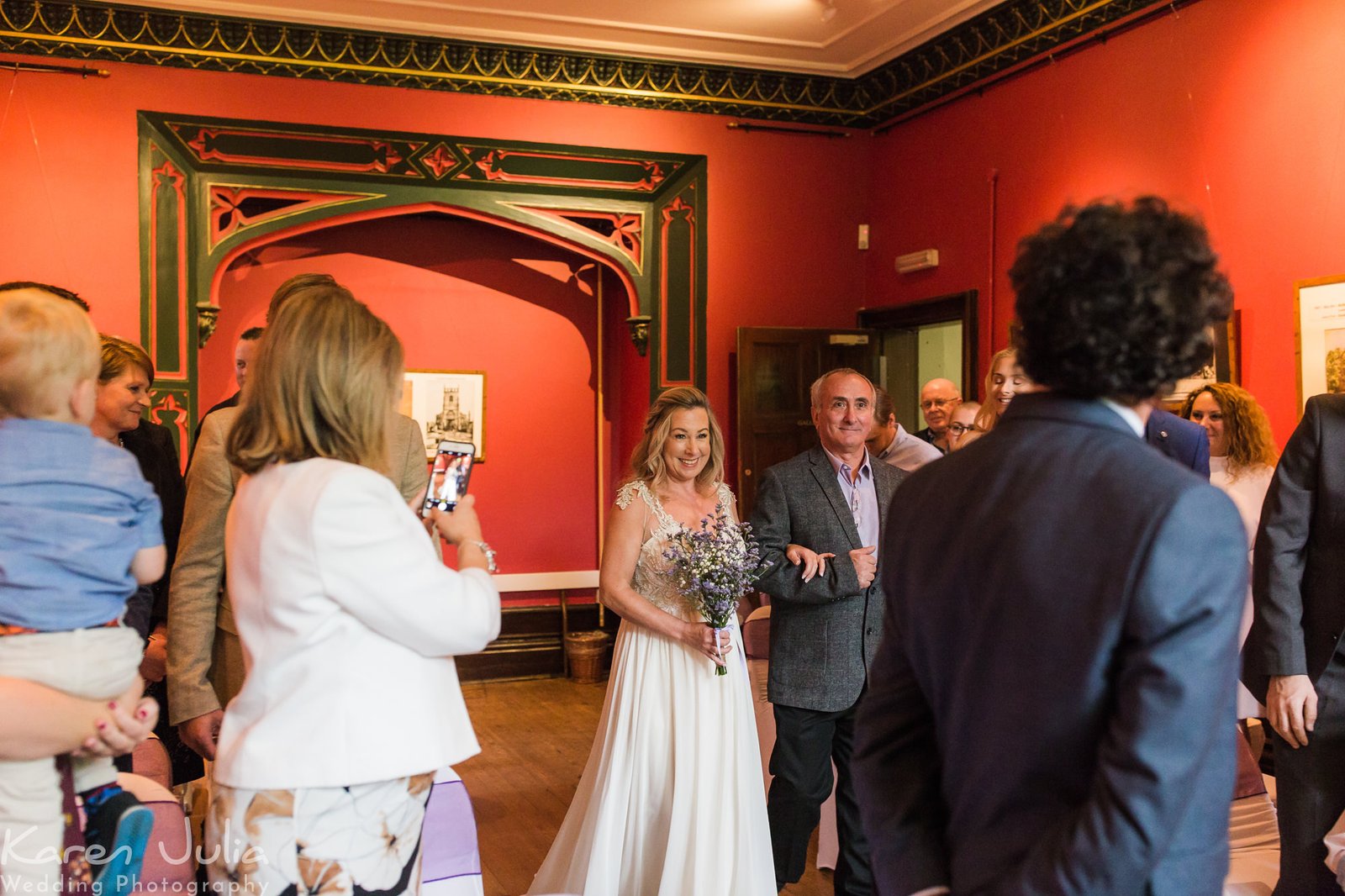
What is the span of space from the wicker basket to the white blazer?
20.2ft

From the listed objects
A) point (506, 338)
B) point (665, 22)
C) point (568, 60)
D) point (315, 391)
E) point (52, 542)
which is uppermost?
point (665, 22)

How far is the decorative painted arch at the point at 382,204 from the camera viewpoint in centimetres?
675

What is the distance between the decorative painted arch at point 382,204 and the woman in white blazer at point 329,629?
212 inches

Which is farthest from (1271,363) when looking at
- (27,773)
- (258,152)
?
(258,152)

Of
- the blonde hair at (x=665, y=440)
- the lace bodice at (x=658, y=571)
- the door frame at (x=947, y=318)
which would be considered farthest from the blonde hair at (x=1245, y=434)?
the lace bodice at (x=658, y=571)

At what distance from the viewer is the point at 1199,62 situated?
5.58m

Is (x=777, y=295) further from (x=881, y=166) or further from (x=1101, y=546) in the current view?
(x=1101, y=546)

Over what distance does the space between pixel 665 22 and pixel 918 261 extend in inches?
90.3

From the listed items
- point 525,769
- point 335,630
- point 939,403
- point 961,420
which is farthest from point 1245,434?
point 335,630

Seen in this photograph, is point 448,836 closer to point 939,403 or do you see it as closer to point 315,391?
point 315,391

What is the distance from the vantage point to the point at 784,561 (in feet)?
12.0

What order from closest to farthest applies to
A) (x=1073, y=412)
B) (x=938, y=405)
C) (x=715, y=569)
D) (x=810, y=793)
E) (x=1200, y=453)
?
1. (x=1073, y=412)
2. (x=715, y=569)
3. (x=1200, y=453)
4. (x=810, y=793)
5. (x=938, y=405)

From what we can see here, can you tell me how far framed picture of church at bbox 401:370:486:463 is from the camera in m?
7.98

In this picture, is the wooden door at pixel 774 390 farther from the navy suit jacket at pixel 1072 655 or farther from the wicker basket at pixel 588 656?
the navy suit jacket at pixel 1072 655
